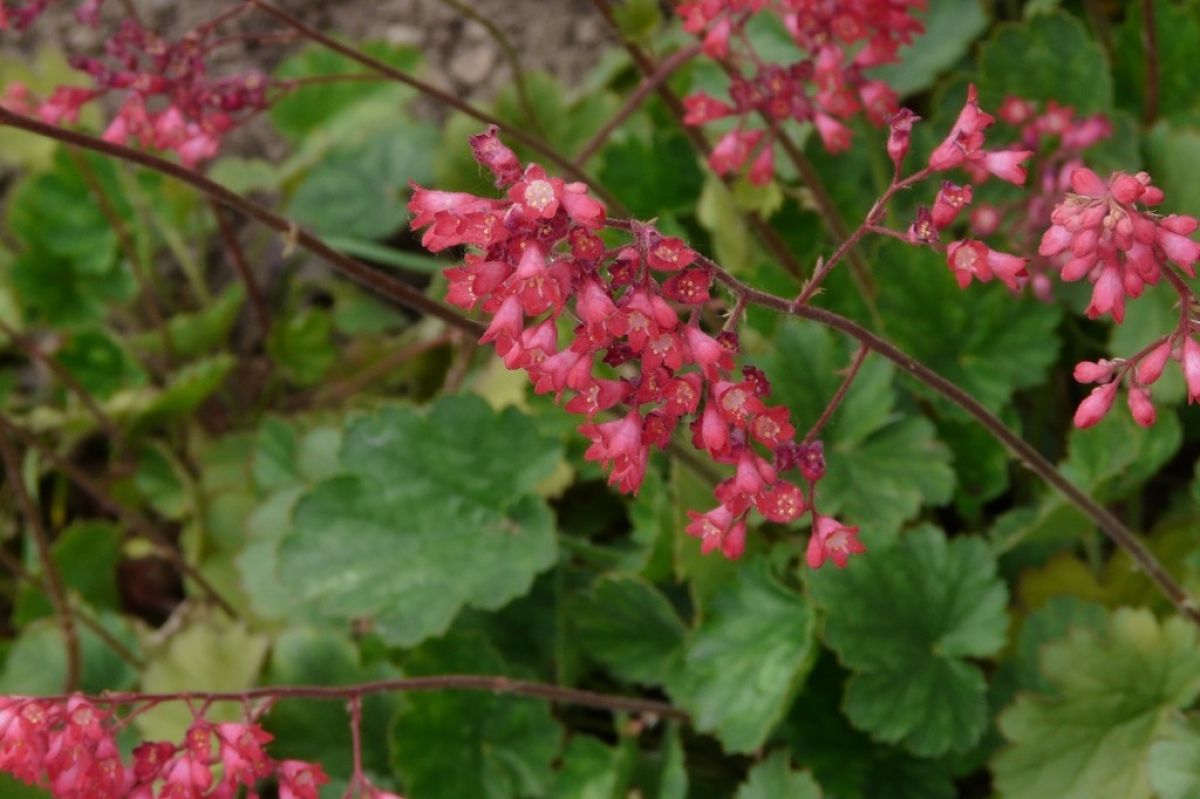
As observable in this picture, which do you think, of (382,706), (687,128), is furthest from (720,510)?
(382,706)

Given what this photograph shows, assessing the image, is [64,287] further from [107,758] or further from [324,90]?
[107,758]

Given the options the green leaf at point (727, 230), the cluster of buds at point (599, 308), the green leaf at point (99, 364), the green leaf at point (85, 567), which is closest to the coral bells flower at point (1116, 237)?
the cluster of buds at point (599, 308)

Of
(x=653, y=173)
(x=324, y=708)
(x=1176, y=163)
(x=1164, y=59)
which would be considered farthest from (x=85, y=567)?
(x=1164, y=59)

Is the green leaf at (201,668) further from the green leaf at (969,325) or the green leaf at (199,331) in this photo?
the green leaf at (969,325)

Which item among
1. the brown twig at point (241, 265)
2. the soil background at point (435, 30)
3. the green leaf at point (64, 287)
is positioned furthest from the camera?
the soil background at point (435, 30)

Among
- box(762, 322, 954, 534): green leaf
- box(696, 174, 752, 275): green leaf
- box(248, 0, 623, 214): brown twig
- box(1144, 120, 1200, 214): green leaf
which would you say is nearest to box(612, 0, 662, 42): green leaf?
box(248, 0, 623, 214): brown twig

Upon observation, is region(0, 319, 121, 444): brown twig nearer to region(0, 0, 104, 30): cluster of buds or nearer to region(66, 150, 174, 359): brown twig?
region(66, 150, 174, 359): brown twig
